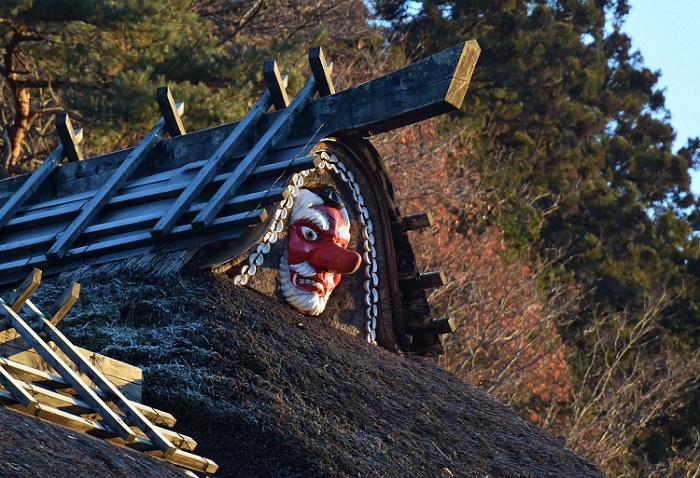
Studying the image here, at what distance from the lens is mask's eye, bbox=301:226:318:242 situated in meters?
7.98

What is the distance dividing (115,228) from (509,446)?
276 centimetres

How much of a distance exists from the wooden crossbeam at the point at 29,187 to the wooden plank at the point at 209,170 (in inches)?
52.6

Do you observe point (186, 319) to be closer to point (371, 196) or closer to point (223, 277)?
point (223, 277)

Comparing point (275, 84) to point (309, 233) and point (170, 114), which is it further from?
point (309, 233)

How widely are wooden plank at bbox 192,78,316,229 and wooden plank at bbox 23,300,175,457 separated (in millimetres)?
1909

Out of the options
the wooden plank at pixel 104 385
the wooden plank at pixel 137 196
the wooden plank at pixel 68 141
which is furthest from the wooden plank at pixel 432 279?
the wooden plank at pixel 104 385

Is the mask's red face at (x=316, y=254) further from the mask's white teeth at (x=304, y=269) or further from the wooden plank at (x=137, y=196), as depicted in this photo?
the wooden plank at (x=137, y=196)

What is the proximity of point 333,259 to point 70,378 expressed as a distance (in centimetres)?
283

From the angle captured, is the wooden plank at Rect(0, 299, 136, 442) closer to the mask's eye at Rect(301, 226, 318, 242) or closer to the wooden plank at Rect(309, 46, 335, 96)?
the mask's eye at Rect(301, 226, 318, 242)

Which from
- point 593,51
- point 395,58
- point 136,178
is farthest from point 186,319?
point 593,51

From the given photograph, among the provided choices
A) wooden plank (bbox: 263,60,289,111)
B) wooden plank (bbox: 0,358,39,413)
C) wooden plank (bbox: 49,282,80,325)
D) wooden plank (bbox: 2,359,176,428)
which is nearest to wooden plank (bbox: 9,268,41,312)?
wooden plank (bbox: 49,282,80,325)

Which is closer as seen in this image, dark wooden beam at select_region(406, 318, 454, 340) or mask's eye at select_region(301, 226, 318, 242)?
mask's eye at select_region(301, 226, 318, 242)

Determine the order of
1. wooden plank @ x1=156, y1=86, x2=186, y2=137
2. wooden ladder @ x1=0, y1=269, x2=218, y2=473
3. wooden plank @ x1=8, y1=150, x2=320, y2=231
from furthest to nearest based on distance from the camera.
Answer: wooden plank @ x1=156, y1=86, x2=186, y2=137
wooden plank @ x1=8, y1=150, x2=320, y2=231
wooden ladder @ x1=0, y1=269, x2=218, y2=473

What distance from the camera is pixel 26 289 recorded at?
17.6 feet
